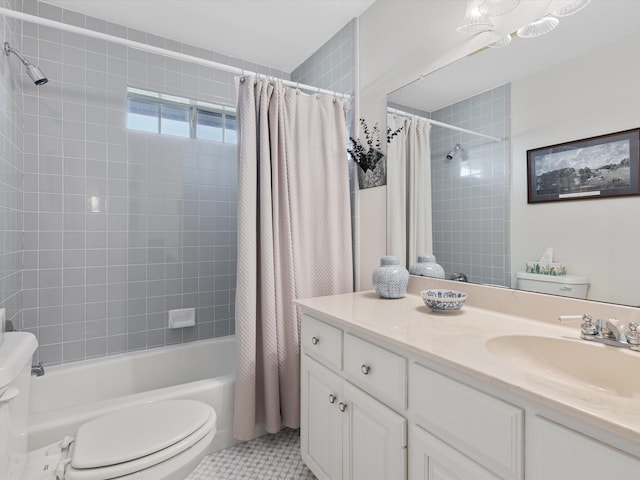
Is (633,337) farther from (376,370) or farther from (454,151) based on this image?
(454,151)

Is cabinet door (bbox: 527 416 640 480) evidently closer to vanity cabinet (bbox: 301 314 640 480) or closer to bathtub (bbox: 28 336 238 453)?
vanity cabinet (bbox: 301 314 640 480)

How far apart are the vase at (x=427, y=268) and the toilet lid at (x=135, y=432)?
45.2 inches

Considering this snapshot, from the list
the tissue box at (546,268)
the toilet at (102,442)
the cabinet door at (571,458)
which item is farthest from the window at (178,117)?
the cabinet door at (571,458)

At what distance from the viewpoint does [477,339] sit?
1.01m

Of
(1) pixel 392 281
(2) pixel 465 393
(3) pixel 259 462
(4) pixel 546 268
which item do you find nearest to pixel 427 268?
(1) pixel 392 281

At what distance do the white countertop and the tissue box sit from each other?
0.18m

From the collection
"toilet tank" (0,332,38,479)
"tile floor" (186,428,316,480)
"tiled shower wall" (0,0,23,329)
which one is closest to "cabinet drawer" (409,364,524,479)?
"tile floor" (186,428,316,480)

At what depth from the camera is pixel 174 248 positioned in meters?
2.34

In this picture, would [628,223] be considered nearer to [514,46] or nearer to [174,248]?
[514,46]

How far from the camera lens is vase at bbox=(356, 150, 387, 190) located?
6.28 feet

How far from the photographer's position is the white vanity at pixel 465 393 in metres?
0.65

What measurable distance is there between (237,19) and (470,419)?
2.35 metres

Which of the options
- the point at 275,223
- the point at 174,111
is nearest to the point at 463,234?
the point at 275,223

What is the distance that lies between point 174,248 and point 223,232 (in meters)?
0.36
